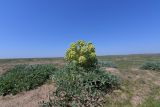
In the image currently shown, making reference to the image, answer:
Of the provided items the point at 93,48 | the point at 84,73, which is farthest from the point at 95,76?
the point at 93,48

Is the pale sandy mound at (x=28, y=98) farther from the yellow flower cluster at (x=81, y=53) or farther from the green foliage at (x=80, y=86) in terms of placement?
the yellow flower cluster at (x=81, y=53)

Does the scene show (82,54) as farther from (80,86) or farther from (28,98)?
(28,98)

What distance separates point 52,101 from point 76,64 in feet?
8.04

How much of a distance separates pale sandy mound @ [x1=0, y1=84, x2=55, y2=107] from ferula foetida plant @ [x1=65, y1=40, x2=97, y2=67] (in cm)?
165

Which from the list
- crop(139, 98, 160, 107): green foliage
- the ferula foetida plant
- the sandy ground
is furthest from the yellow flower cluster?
crop(139, 98, 160, 107): green foliage

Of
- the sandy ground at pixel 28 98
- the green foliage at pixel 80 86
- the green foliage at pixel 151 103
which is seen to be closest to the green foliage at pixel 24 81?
the sandy ground at pixel 28 98

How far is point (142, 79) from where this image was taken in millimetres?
11492

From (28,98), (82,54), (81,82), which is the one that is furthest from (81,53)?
(28,98)

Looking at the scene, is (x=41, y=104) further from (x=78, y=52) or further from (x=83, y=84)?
(x=78, y=52)

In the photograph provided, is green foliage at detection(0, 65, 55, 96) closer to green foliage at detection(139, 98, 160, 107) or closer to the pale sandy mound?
the pale sandy mound

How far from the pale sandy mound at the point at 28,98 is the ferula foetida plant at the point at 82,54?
64.8 inches

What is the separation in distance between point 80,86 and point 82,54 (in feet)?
5.67

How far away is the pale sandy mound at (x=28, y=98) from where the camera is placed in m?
9.08

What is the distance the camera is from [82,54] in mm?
10250
